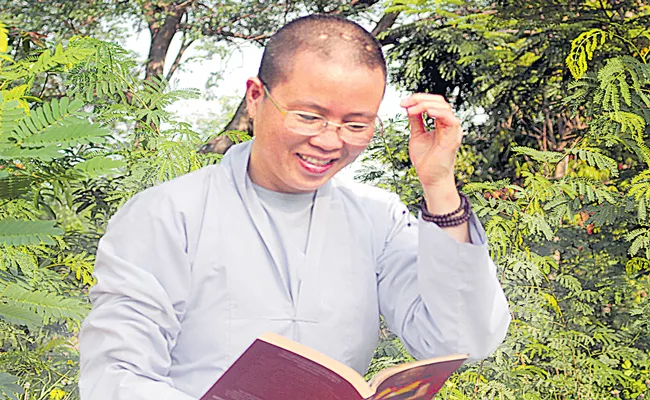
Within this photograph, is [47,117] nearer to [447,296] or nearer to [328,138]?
[328,138]

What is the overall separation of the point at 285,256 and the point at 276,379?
270 millimetres

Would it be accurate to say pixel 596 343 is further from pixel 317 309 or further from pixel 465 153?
pixel 317 309

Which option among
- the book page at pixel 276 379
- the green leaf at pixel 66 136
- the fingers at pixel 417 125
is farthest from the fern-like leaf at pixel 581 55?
the green leaf at pixel 66 136

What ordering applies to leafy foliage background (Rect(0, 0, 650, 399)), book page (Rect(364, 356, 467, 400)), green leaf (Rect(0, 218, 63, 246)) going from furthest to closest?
leafy foliage background (Rect(0, 0, 650, 399)) < book page (Rect(364, 356, 467, 400)) < green leaf (Rect(0, 218, 63, 246))

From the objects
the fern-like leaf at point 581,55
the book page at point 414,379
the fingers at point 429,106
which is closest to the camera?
the book page at point 414,379

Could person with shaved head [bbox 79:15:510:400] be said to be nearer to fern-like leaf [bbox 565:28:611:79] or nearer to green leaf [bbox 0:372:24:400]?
green leaf [bbox 0:372:24:400]

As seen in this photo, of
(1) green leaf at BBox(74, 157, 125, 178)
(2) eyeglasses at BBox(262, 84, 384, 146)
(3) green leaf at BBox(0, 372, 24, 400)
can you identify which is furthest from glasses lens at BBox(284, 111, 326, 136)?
(3) green leaf at BBox(0, 372, 24, 400)

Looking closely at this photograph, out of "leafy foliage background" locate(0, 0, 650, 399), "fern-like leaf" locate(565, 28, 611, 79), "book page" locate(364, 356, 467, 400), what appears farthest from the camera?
"fern-like leaf" locate(565, 28, 611, 79)

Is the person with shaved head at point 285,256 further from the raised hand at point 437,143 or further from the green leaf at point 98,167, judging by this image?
the green leaf at point 98,167

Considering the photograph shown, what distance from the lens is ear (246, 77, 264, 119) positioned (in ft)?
4.21

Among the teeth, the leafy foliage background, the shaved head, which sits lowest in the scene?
the leafy foliage background

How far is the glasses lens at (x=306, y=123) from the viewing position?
3.99 feet

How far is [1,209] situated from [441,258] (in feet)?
4.40

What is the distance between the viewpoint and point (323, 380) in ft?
3.42
